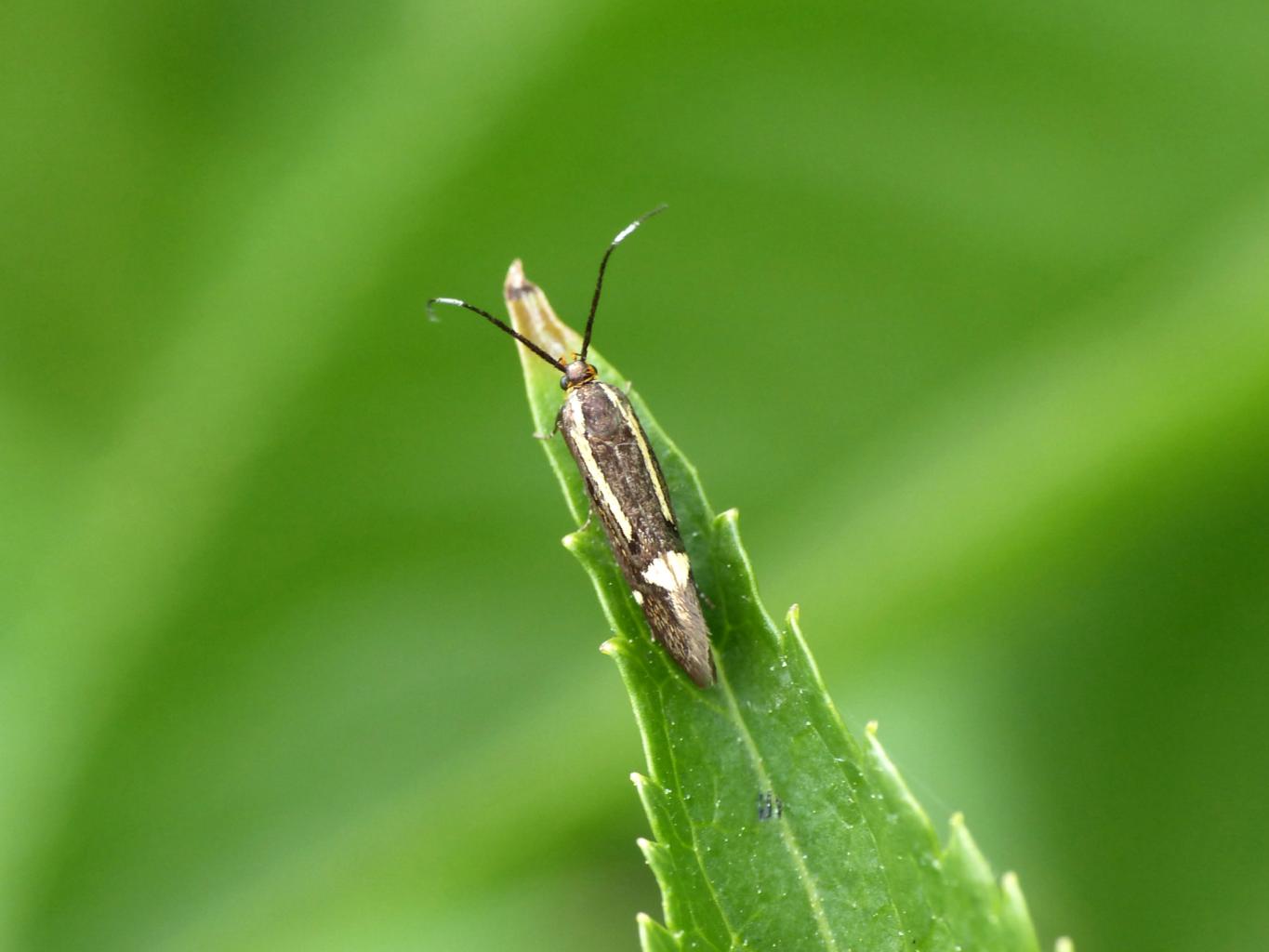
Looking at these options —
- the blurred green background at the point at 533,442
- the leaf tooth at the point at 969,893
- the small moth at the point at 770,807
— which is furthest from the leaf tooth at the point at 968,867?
the blurred green background at the point at 533,442

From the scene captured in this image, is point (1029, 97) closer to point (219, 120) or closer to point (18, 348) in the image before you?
point (219, 120)

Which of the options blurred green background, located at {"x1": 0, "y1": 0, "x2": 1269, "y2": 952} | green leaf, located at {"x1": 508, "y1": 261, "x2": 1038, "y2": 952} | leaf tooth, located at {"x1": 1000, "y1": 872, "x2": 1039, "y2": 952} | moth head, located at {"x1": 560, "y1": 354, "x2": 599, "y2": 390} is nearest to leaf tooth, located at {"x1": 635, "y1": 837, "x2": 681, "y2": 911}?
green leaf, located at {"x1": 508, "y1": 261, "x2": 1038, "y2": 952}

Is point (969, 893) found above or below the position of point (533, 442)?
below

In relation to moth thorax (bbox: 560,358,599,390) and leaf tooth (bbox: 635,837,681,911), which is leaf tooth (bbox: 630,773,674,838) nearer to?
leaf tooth (bbox: 635,837,681,911)

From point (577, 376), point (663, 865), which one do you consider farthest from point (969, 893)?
point (577, 376)

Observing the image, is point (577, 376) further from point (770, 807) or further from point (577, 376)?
point (770, 807)

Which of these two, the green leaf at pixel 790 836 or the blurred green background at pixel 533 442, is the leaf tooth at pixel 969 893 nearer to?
the green leaf at pixel 790 836
